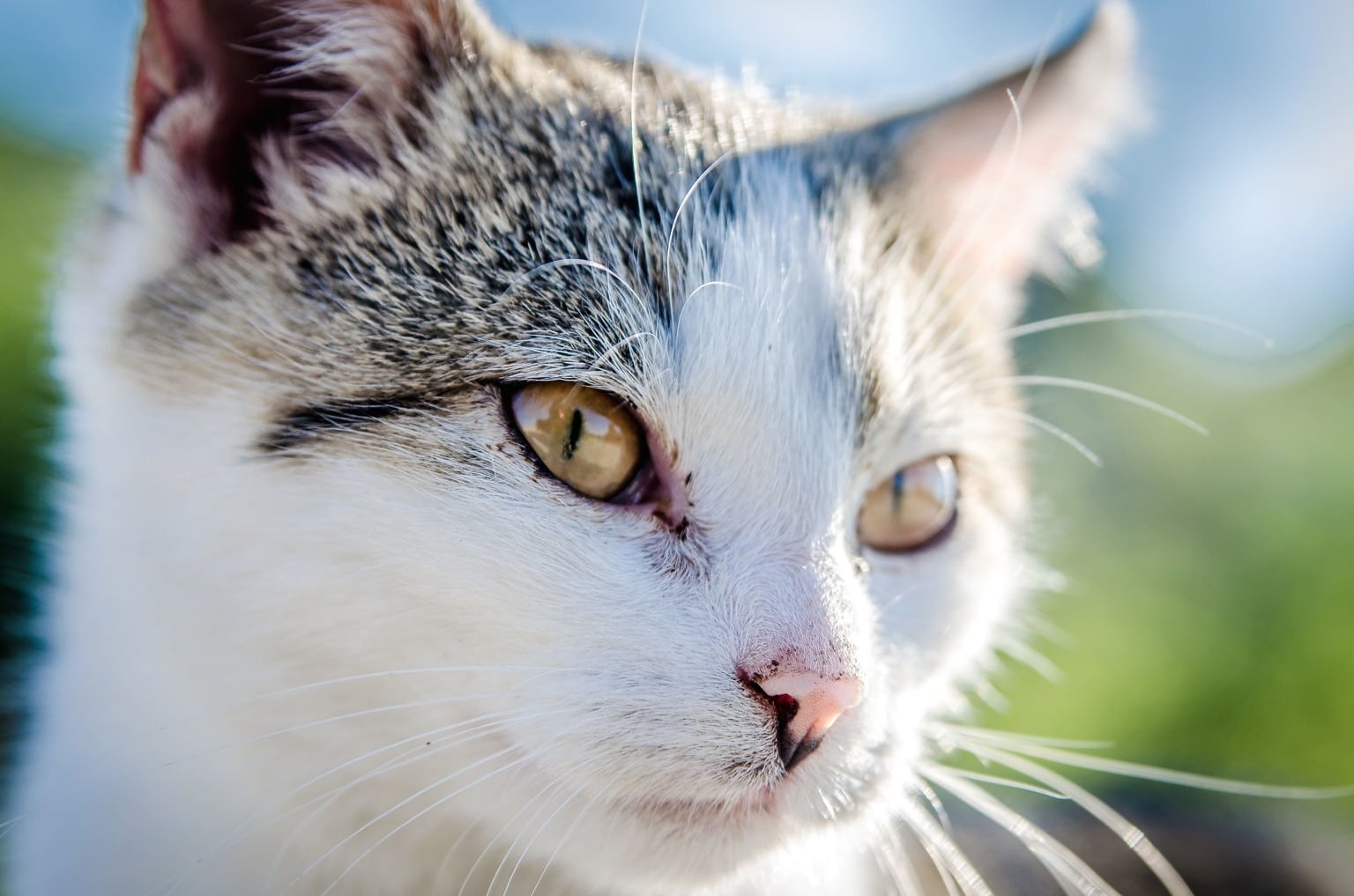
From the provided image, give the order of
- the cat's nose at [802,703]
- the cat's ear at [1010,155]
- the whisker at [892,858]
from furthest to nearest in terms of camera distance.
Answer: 1. the cat's ear at [1010,155]
2. the whisker at [892,858]
3. the cat's nose at [802,703]

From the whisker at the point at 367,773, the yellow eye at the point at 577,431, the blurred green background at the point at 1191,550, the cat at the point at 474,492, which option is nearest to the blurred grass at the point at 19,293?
the blurred green background at the point at 1191,550

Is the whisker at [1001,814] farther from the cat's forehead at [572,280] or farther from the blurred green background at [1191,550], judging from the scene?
the blurred green background at [1191,550]

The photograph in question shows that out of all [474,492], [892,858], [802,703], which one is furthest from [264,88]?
[892,858]

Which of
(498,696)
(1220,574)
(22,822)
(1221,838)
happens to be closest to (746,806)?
(498,696)

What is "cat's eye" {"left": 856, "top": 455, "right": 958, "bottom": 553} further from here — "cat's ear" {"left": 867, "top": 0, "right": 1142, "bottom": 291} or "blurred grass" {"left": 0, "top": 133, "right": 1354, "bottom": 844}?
"blurred grass" {"left": 0, "top": 133, "right": 1354, "bottom": 844}

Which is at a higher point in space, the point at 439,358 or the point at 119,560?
the point at 439,358

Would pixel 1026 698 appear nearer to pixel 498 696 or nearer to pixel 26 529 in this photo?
pixel 498 696

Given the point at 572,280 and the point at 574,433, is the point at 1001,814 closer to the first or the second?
the point at 574,433
